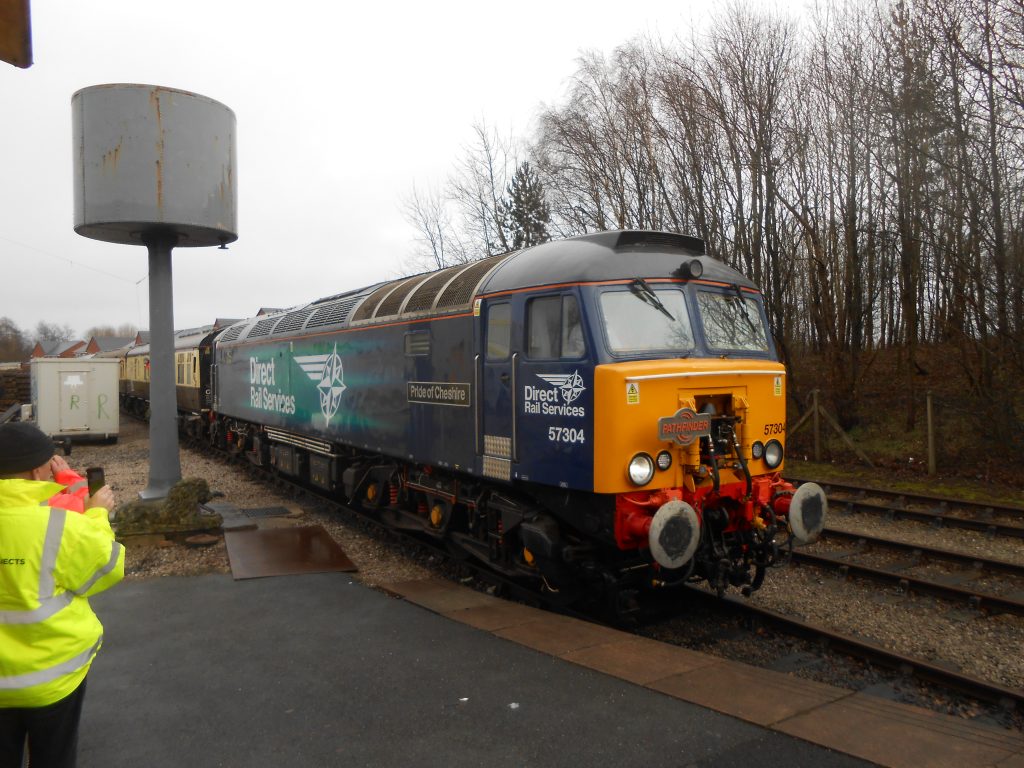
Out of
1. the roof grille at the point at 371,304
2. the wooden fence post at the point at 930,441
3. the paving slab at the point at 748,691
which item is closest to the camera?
the paving slab at the point at 748,691

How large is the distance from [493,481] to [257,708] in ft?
9.90

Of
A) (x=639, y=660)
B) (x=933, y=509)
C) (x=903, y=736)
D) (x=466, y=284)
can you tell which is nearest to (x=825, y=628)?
(x=639, y=660)

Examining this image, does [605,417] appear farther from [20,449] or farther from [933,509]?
[933,509]

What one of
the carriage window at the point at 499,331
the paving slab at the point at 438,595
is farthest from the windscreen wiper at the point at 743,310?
the paving slab at the point at 438,595

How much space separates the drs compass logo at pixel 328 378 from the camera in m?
10.5

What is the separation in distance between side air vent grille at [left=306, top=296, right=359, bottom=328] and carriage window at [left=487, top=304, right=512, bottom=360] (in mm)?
4084

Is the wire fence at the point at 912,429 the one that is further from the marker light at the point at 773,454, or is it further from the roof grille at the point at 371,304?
the roof grille at the point at 371,304

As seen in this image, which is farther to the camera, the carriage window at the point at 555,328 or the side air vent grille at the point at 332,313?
the side air vent grille at the point at 332,313

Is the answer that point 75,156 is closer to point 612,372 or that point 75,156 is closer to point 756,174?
point 612,372

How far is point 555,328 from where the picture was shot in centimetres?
620

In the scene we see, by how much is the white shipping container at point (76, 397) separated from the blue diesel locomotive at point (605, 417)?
1857cm

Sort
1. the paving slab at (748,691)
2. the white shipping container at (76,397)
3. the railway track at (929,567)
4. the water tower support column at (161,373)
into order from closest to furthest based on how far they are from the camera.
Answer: the paving slab at (748,691), the railway track at (929,567), the water tower support column at (161,373), the white shipping container at (76,397)

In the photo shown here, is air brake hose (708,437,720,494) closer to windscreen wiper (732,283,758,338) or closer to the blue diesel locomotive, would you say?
the blue diesel locomotive

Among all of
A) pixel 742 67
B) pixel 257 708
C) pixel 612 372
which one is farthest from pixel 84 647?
pixel 742 67
